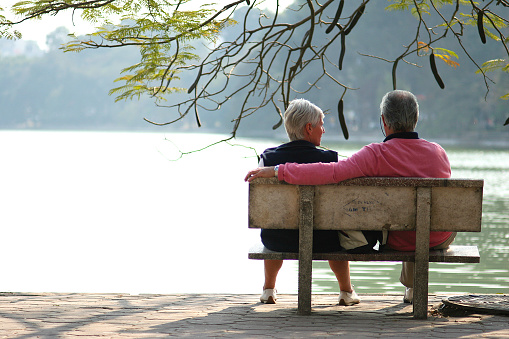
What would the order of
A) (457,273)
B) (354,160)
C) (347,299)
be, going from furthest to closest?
(457,273) → (347,299) → (354,160)

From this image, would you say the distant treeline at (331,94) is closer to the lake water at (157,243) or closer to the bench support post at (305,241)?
the lake water at (157,243)

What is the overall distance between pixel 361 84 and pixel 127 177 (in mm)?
42041

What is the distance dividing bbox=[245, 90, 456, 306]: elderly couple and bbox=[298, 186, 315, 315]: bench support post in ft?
0.22

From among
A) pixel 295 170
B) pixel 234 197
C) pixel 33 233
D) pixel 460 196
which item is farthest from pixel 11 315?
pixel 234 197

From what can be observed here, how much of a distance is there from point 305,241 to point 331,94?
60.2 m

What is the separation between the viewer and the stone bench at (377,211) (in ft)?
10.4

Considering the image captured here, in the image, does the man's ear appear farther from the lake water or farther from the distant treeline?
the distant treeline

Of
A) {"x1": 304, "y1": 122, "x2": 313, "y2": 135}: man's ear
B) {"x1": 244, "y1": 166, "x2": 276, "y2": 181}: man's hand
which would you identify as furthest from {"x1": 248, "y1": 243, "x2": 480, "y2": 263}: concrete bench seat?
{"x1": 304, "y1": 122, "x2": 313, "y2": 135}: man's ear

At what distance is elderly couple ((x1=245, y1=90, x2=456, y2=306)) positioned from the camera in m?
3.18

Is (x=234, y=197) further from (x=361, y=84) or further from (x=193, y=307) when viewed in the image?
(x=361, y=84)

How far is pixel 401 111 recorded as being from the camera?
10.8ft

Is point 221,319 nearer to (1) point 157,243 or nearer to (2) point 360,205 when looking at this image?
(2) point 360,205

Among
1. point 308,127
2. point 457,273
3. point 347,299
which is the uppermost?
point 308,127

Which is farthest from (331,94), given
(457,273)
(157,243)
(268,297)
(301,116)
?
(301,116)
